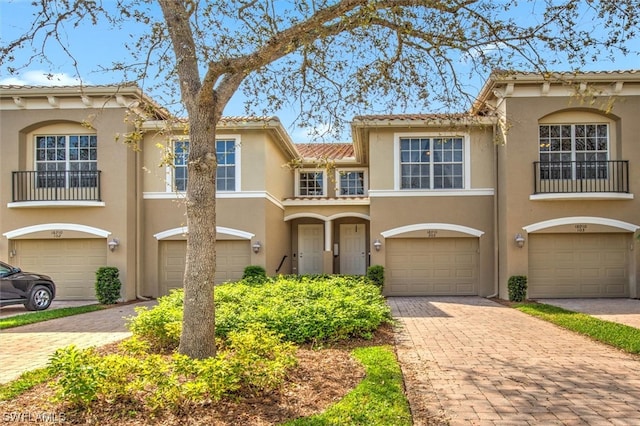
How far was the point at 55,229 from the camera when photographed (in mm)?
14617

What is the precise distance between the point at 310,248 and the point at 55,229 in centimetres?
916

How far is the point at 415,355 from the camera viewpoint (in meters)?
7.07

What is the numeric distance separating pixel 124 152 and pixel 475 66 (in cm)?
1103

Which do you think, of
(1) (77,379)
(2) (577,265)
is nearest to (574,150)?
(2) (577,265)

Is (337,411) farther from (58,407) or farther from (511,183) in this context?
(511,183)

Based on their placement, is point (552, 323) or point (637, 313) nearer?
point (552, 323)

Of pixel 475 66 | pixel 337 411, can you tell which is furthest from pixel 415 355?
pixel 475 66

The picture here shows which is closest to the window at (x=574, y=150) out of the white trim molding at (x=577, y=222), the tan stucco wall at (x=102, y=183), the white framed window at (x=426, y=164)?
the white trim molding at (x=577, y=222)

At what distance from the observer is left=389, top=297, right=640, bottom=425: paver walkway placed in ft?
15.4

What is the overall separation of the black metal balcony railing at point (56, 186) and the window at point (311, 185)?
8.57 meters

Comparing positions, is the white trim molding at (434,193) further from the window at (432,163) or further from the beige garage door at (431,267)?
the beige garage door at (431,267)

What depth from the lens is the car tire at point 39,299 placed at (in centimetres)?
1245

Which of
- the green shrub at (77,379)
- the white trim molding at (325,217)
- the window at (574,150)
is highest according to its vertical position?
the window at (574,150)

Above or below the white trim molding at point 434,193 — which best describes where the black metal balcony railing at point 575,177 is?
above
